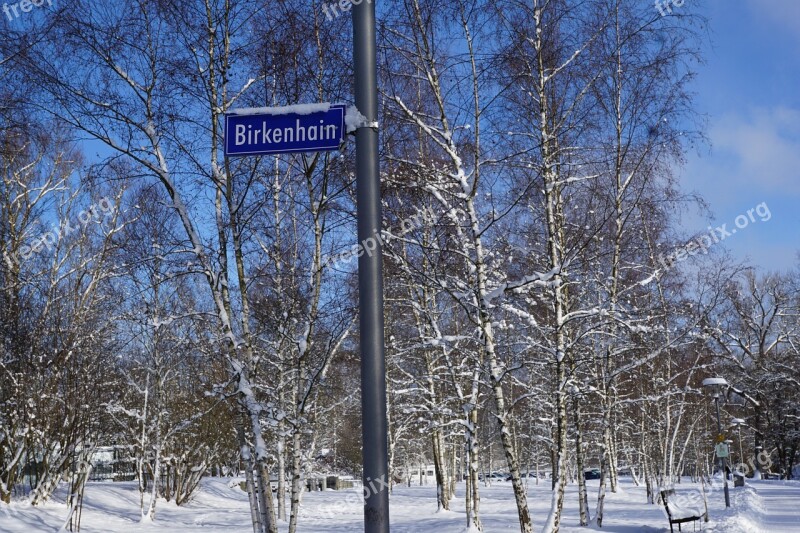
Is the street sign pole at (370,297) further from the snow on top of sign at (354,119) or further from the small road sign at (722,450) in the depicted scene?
the small road sign at (722,450)

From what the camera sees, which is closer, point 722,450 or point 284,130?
point 284,130

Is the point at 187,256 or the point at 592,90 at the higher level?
the point at 592,90

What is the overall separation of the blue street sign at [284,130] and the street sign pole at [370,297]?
22 centimetres

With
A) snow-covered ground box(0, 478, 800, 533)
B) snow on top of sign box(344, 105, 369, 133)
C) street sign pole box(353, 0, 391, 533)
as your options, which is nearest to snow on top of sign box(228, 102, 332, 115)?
snow on top of sign box(344, 105, 369, 133)

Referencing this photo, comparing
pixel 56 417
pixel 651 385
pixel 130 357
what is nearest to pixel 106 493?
pixel 130 357

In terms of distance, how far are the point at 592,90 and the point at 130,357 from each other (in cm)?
2388

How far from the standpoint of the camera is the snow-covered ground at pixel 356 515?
1862 cm

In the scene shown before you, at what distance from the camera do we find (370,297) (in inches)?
139

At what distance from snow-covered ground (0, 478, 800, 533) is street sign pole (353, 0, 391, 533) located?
1438 centimetres

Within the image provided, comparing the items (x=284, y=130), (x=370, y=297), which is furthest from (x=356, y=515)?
(x=370, y=297)

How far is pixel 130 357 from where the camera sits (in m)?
30.2

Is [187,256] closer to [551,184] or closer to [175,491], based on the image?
[551,184]

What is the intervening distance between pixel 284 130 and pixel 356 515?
26629 mm

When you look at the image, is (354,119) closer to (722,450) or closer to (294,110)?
(294,110)
